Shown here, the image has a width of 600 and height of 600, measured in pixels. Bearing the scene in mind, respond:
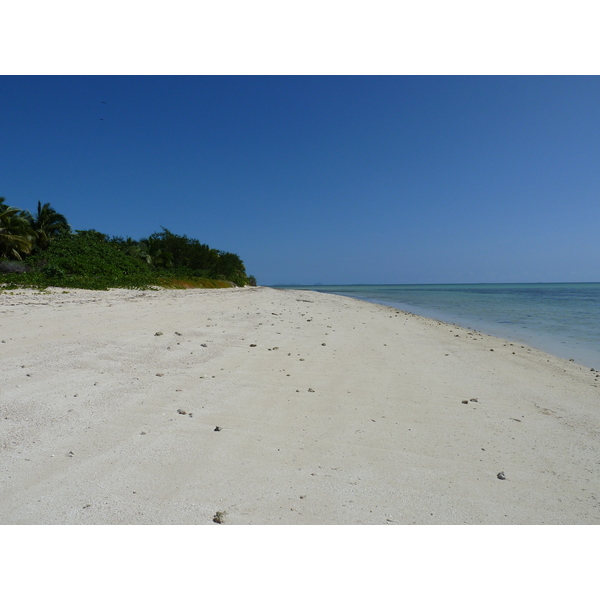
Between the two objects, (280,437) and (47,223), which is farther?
(47,223)

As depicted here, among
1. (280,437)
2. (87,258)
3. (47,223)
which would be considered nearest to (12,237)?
(87,258)

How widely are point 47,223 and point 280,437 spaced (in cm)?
4600


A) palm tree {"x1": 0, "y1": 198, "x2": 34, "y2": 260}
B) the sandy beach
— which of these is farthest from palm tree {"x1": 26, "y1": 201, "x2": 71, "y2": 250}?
Answer: the sandy beach

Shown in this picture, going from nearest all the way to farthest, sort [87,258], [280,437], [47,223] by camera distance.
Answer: [280,437] → [87,258] → [47,223]

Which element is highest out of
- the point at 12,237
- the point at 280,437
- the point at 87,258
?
the point at 12,237

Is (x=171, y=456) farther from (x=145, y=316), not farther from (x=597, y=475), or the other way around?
(x=145, y=316)

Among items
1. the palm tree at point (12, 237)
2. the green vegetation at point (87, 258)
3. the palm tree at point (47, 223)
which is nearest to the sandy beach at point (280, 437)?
the green vegetation at point (87, 258)

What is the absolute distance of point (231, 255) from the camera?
202ft

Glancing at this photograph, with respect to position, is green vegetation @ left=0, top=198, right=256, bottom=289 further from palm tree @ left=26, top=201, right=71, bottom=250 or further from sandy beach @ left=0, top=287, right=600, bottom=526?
sandy beach @ left=0, top=287, right=600, bottom=526

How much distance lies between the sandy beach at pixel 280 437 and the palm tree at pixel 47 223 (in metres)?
37.8

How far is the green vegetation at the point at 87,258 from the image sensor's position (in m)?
21.8

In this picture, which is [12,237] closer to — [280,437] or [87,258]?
[87,258]

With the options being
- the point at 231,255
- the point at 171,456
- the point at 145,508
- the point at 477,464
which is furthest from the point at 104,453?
the point at 231,255

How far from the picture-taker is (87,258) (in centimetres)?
2734
